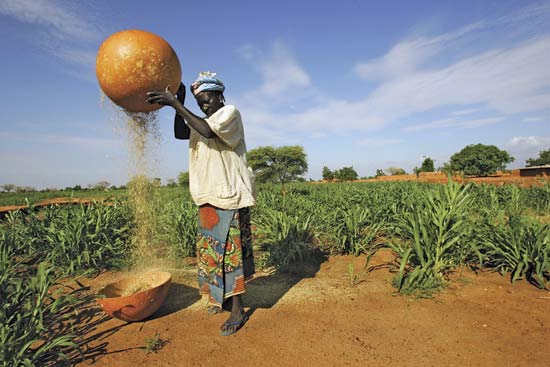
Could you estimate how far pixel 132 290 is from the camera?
8.66ft

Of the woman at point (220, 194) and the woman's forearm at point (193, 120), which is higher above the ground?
the woman's forearm at point (193, 120)

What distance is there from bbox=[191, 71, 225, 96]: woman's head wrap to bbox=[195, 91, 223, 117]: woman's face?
3cm

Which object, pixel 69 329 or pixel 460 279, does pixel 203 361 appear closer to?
pixel 69 329

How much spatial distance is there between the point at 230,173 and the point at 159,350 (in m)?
1.28

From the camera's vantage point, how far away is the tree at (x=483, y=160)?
36.5 meters

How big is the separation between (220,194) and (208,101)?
70 centimetres

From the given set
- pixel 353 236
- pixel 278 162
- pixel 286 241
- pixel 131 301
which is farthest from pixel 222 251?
pixel 278 162

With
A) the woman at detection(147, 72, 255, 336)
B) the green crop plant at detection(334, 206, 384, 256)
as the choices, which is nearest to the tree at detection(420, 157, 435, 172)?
the green crop plant at detection(334, 206, 384, 256)

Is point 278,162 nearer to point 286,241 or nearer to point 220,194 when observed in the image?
point 286,241

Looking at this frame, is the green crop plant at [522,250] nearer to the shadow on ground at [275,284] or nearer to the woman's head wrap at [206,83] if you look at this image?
the shadow on ground at [275,284]

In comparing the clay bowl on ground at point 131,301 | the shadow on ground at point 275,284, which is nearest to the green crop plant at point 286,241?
the shadow on ground at point 275,284

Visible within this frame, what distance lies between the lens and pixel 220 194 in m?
2.17

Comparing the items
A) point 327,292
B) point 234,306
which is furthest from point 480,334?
point 234,306

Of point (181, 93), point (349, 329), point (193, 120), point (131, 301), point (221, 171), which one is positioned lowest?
point (349, 329)
